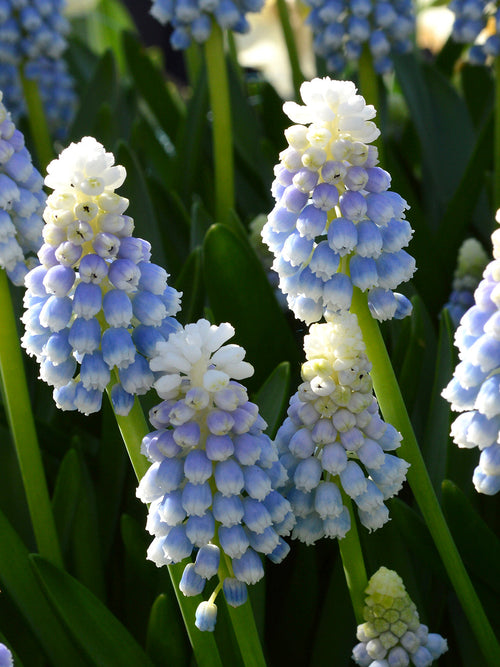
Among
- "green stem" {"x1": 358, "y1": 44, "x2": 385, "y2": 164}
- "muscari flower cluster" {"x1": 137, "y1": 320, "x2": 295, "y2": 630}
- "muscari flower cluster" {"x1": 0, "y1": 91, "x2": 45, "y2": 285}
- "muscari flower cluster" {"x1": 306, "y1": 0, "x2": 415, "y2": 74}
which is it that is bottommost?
"muscari flower cluster" {"x1": 137, "y1": 320, "x2": 295, "y2": 630}

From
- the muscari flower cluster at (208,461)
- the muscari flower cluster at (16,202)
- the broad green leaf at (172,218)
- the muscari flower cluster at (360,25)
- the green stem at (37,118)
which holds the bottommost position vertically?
the muscari flower cluster at (208,461)

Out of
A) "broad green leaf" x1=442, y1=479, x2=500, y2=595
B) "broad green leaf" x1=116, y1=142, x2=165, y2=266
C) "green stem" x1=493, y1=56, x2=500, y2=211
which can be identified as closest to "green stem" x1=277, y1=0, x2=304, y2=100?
"green stem" x1=493, y1=56, x2=500, y2=211

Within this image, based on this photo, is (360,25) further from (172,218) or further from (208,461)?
(208,461)

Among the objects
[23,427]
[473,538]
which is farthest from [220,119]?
[473,538]

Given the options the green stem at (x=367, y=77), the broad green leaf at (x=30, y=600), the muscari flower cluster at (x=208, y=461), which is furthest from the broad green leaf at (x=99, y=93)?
the muscari flower cluster at (x=208, y=461)

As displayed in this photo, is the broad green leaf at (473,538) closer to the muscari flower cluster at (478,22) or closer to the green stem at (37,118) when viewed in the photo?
the muscari flower cluster at (478,22)

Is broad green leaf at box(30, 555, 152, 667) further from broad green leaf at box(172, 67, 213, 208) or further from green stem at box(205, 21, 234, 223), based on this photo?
broad green leaf at box(172, 67, 213, 208)
